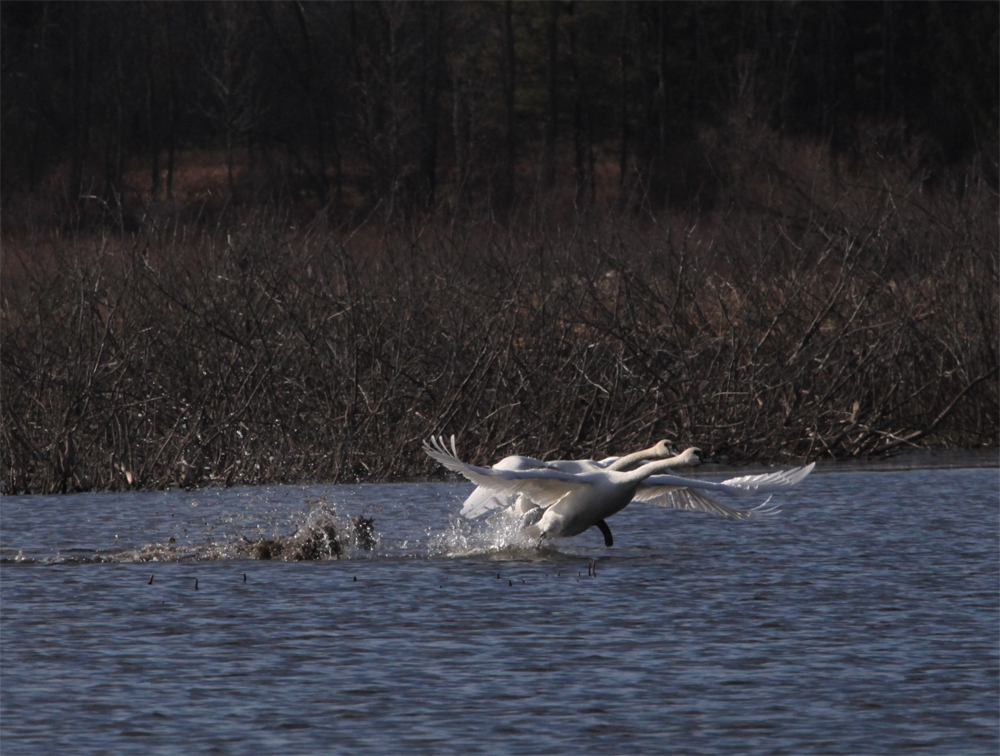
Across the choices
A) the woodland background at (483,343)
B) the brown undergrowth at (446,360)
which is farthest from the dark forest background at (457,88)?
the brown undergrowth at (446,360)

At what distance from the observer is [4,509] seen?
12.6 meters

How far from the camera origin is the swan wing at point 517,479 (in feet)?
31.2

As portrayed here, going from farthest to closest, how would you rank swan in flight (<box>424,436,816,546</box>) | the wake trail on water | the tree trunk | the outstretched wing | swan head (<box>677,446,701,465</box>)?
the tree trunk, the wake trail on water, swan head (<box>677,446,701,465</box>), swan in flight (<box>424,436,816,546</box>), the outstretched wing

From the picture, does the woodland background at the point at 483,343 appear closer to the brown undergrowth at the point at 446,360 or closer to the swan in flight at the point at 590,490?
the brown undergrowth at the point at 446,360

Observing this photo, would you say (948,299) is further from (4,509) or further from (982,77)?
(982,77)

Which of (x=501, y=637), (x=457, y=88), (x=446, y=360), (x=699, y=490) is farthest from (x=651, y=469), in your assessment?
(x=457, y=88)

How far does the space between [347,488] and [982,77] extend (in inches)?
1402

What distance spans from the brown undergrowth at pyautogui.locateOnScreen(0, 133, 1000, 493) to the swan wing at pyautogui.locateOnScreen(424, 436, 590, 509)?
292 cm

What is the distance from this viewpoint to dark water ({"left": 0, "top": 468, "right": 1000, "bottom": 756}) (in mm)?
6293

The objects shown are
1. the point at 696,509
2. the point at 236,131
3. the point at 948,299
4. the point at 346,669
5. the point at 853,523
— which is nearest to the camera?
the point at 346,669

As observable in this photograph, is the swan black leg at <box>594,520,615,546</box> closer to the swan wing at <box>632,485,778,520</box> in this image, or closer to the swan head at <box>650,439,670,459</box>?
the swan wing at <box>632,485,778,520</box>

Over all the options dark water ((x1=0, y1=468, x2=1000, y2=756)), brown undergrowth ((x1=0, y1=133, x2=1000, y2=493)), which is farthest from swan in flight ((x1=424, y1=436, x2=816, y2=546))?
brown undergrowth ((x1=0, y1=133, x2=1000, y2=493))

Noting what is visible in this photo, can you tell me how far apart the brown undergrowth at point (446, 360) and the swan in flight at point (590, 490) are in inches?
112

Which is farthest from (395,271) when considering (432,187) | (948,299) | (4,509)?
(432,187)
